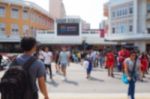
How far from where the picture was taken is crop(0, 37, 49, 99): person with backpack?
5199 mm

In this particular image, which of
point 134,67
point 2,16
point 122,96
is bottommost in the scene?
point 122,96

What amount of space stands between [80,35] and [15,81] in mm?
54655

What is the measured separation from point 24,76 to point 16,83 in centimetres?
16

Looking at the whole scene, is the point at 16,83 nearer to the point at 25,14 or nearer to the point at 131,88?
the point at 131,88

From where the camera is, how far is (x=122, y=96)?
1284 cm

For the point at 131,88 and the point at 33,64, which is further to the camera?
A: the point at 131,88

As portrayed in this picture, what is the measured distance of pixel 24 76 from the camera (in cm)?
527

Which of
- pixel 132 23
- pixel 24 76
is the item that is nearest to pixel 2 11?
pixel 132 23

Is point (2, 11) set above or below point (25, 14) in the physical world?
above

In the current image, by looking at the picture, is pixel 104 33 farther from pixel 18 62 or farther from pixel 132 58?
pixel 18 62

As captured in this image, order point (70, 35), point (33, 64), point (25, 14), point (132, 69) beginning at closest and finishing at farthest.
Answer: point (33, 64)
point (132, 69)
point (70, 35)
point (25, 14)

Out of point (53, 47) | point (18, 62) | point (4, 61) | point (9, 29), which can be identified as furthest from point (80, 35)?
point (18, 62)

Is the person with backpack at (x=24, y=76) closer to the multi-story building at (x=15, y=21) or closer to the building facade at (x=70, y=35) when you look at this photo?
the building facade at (x=70, y=35)

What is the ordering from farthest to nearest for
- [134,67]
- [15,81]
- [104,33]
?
1. [104,33]
2. [134,67]
3. [15,81]
